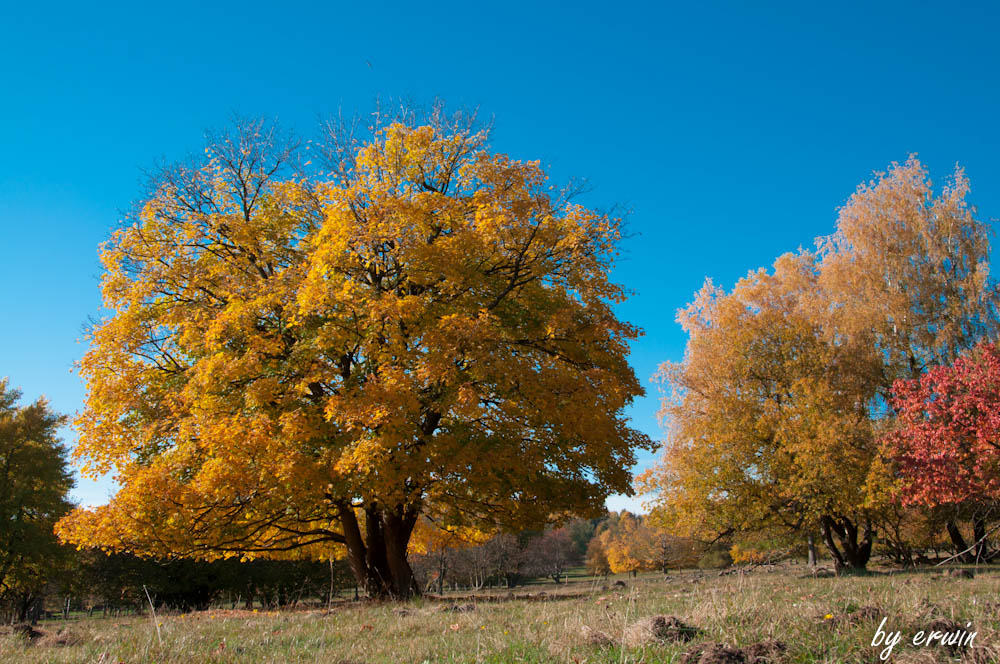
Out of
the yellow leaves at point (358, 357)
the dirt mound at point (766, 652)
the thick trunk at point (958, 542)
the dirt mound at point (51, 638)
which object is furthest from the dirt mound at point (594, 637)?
the thick trunk at point (958, 542)

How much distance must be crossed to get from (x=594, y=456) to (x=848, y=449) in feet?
40.2

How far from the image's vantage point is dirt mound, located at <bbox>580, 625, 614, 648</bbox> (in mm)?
4301

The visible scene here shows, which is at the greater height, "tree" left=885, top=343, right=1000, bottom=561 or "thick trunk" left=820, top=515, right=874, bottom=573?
"tree" left=885, top=343, right=1000, bottom=561

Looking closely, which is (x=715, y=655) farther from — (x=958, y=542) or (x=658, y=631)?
(x=958, y=542)

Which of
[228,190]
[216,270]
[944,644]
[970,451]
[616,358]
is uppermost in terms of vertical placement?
[228,190]

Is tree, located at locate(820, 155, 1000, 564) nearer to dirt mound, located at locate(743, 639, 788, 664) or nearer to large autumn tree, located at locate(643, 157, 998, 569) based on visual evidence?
large autumn tree, located at locate(643, 157, 998, 569)

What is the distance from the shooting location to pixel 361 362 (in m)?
14.0

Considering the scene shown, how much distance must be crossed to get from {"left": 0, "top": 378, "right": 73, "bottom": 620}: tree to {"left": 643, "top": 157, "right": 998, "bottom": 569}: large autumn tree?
2779 cm

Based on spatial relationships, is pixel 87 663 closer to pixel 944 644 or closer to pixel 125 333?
pixel 944 644

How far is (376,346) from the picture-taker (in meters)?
12.3

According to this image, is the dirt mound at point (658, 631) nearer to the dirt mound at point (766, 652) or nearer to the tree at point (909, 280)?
the dirt mound at point (766, 652)

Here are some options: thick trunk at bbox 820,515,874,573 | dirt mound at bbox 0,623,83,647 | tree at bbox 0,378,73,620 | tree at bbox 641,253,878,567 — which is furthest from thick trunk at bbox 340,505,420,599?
tree at bbox 0,378,73,620

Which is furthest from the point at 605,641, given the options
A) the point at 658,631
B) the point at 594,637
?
the point at 658,631

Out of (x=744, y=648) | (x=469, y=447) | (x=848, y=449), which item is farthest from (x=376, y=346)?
(x=848, y=449)
